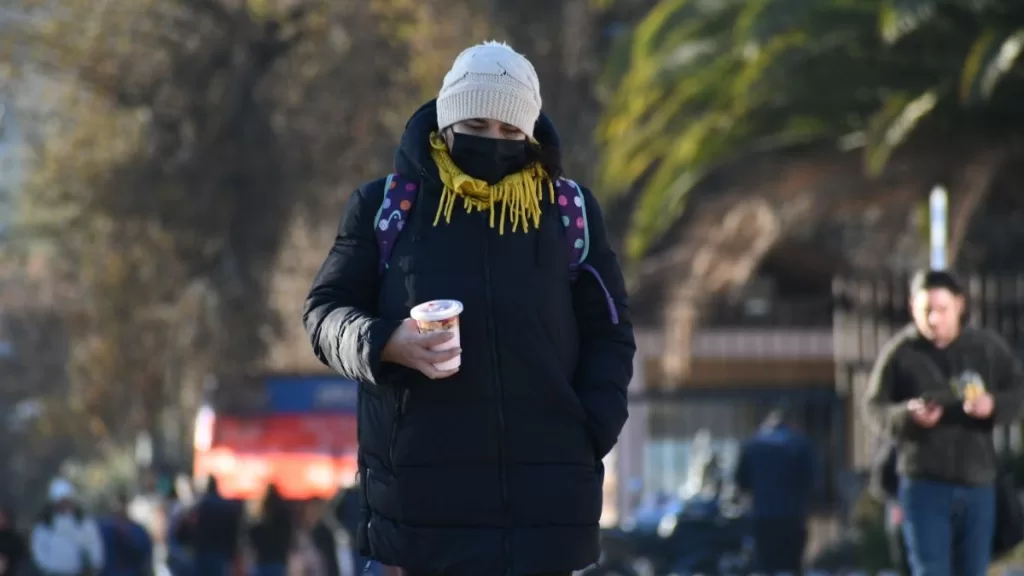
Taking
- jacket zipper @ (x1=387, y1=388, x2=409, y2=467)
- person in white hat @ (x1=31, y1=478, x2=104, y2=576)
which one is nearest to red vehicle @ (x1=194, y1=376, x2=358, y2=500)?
person in white hat @ (x1=31, y1=478, x2=104, y2=576)

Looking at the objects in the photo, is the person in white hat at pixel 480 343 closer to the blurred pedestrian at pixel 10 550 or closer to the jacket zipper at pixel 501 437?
the jacket zipper at pixel 501 437

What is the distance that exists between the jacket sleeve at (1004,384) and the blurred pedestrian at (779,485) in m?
8.41

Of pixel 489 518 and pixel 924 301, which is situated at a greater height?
pixel 924 301

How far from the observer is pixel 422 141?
15.5ft

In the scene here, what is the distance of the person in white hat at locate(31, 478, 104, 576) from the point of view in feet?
55.7

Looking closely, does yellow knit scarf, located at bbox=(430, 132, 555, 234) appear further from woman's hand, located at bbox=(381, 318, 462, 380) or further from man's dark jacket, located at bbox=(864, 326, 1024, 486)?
man's dark jacket, located at bbox=(864, 326, 1024, 486)

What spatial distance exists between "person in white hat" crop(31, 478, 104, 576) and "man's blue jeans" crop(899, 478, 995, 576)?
32.9 ft

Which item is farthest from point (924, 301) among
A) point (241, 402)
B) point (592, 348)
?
point (241, 402)

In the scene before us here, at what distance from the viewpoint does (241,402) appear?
87.5 feet

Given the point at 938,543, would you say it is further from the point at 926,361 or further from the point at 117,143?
the point at 117,143

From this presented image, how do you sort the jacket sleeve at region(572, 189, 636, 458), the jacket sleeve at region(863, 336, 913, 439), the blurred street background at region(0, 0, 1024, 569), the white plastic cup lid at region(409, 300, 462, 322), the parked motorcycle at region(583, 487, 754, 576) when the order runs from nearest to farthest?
1. the white plastic cup lid at region(409, 300, 462, 322)
2. the jacket sleeve at region(572, 189, 636, 458)
3. the jacket sleeve at region(863, 336, 913, 439)
4. the parked motorcycle at region(583, 487, 754, 576)
5. the blurred street background at region(0, 0, 1024, 569)

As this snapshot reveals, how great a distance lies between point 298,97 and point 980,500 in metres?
22.2

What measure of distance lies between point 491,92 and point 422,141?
0.19 metres

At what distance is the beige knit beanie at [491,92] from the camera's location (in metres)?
4.67
